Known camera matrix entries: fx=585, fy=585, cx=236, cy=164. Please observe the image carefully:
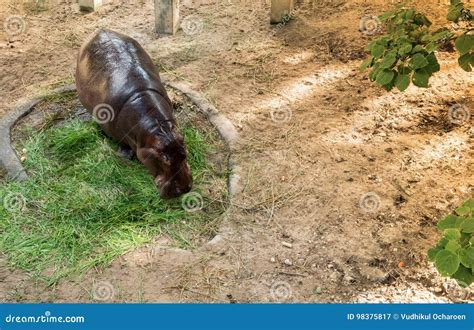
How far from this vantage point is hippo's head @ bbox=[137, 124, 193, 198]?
4680 millimetres

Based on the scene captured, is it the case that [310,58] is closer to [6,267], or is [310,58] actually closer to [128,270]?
[128,270]

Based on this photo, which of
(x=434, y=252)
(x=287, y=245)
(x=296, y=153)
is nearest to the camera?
(x=434, y=252)

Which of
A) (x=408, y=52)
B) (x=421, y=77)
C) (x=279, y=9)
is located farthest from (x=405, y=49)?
(x=279, y=9)

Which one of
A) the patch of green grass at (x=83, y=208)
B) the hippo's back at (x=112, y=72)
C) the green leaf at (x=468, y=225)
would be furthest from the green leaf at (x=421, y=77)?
the hippo's back at (x=112, y=72)

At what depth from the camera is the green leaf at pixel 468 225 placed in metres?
2.79

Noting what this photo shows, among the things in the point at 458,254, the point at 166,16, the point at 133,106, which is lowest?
the point at 166,16

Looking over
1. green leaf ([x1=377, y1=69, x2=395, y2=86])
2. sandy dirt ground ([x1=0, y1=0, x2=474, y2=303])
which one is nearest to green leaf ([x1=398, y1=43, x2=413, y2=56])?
green leaf ([x1=377, y1=69, x2=395, y2=86])

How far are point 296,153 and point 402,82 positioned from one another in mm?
1880

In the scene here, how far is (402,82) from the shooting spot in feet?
11.6

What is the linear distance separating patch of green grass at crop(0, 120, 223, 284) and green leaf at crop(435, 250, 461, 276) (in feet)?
7.05

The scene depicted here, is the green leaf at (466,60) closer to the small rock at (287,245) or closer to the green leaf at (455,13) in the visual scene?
the green leaf at (455,13)

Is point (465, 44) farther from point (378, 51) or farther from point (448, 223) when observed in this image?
point (448, 223)

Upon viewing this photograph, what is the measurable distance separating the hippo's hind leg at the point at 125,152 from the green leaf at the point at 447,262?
122 inches

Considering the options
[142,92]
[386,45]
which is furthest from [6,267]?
[386,45]
